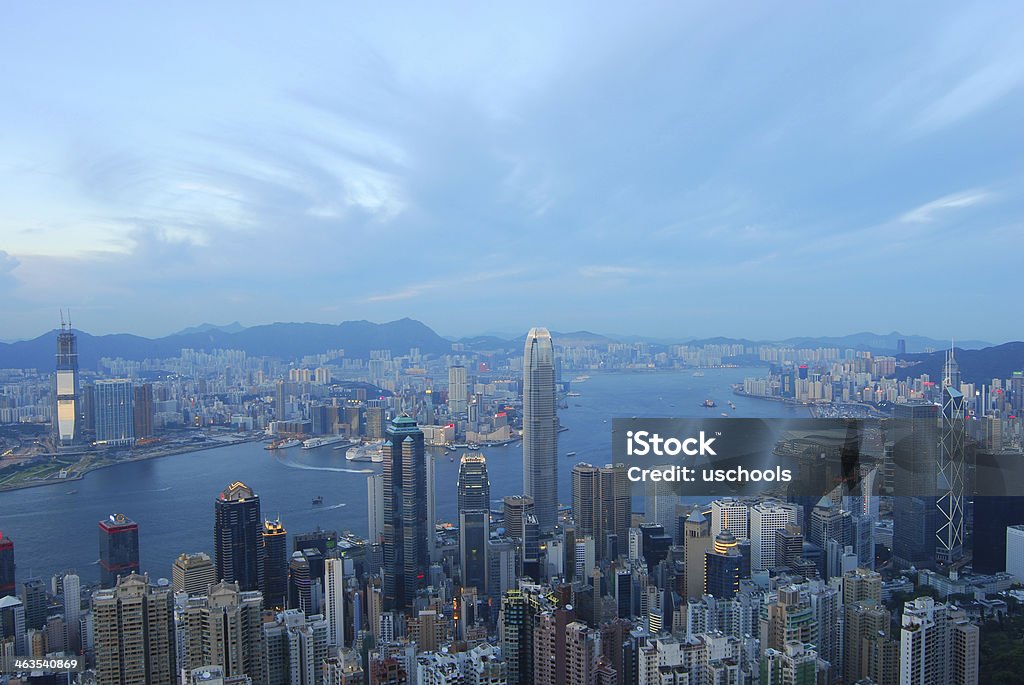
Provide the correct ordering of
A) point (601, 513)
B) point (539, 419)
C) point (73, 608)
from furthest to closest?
point (539, 419)
point (601, 513)
point (73, 608)

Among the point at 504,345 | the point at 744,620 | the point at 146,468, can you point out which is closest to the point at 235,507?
the point at 146,468

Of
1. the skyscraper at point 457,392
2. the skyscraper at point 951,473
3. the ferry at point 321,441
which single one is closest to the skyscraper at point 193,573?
the skyscraper at point 457,392

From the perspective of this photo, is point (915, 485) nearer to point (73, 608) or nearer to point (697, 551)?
point (697, 551)

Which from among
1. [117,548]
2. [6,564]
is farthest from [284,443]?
[6,564]

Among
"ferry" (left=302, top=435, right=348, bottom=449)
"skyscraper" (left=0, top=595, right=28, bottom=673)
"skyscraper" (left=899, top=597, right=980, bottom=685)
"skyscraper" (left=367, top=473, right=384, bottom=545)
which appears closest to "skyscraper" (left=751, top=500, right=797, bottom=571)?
"skyscraper" (left=899, top=597, right=980, bottom=685)

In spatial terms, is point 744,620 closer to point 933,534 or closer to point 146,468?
point 933,534
